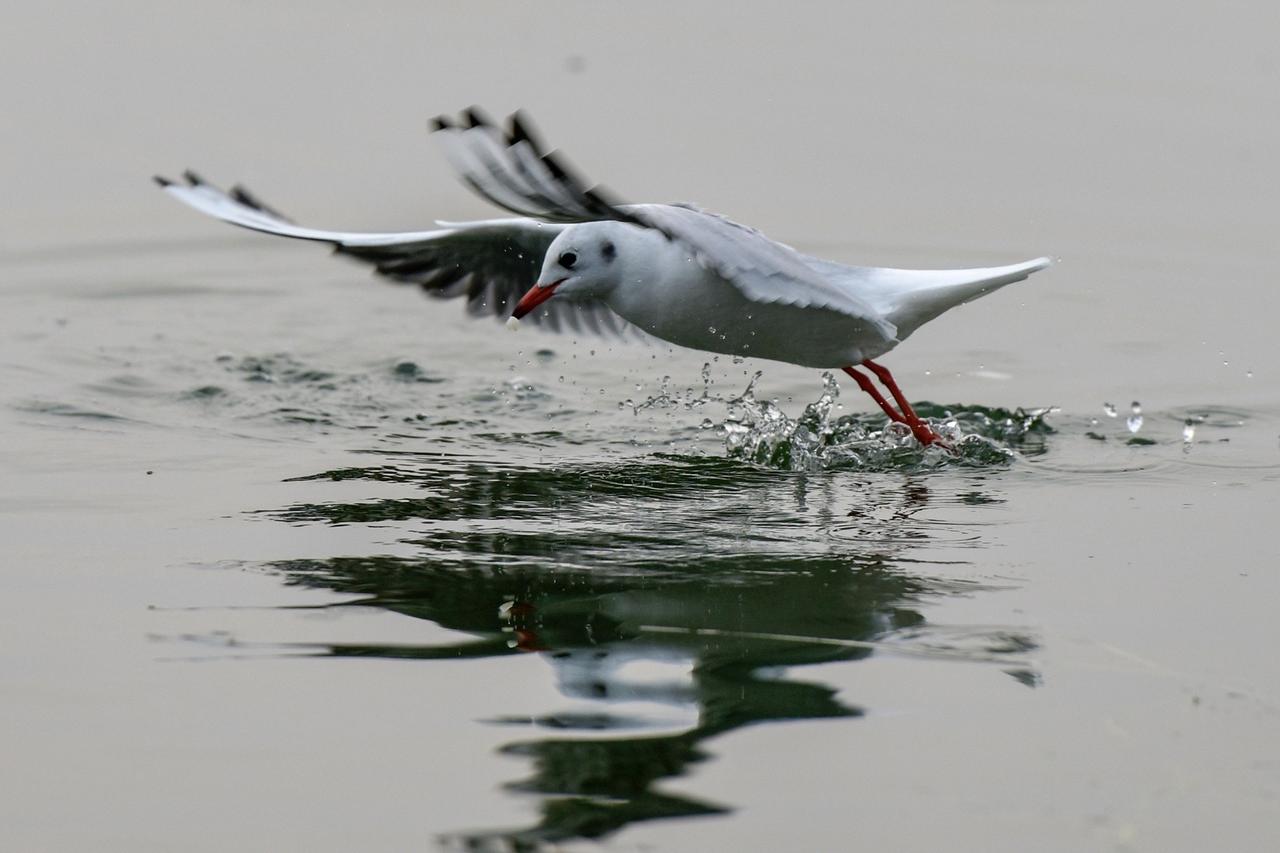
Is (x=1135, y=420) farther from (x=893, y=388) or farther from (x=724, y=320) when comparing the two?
(x=724, y=320)

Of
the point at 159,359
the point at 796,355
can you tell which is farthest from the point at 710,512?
the point at 159,359

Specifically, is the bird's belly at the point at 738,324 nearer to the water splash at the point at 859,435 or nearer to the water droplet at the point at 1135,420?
the water splash at the point at 859,435

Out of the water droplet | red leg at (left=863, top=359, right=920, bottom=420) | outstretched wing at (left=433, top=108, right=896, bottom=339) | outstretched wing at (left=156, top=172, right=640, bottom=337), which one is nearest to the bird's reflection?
red leg at (left=863, top=359, right=920, bottom=420)

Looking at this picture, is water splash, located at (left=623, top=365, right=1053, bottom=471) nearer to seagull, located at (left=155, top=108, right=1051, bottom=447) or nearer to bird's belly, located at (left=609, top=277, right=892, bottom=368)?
seagull, located at (left=155, top=108, right=1051, bottom=447)

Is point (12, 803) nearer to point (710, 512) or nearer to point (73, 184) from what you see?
point (710, 512)

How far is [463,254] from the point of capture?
7.67 meters

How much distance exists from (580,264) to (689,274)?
1.24ft

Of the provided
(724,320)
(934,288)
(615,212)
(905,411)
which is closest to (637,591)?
(615,212)

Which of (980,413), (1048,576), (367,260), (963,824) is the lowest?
(963,824)

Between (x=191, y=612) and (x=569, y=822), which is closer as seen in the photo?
(x=569, y=822)

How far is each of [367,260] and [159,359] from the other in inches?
46.6

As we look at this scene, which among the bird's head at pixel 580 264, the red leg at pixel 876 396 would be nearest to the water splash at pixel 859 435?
the red leg at pixel 876 396

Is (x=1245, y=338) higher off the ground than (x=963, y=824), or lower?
higher

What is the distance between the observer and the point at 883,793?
3.82m
